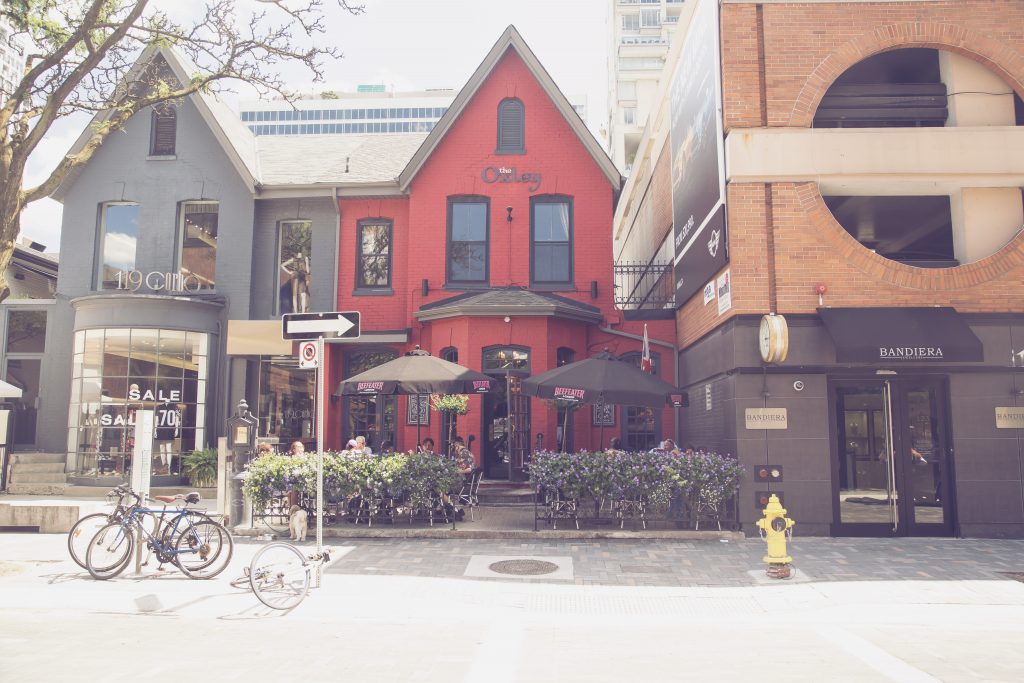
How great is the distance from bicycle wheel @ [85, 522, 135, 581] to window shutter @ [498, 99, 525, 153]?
12.9 m

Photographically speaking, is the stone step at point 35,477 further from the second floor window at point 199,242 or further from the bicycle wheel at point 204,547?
the bicycle wheel at point 204,547

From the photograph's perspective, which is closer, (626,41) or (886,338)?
(886,338)

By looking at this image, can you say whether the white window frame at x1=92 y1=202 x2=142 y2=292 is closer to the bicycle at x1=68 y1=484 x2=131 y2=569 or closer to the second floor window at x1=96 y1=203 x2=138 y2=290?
the second floor window at x1=96 y1=203 x2=138 y2=290

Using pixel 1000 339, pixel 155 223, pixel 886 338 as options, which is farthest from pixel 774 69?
pixel 155 223

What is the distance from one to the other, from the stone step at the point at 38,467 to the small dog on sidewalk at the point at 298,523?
972 cm

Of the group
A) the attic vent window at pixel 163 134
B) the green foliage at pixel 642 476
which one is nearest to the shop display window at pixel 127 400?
the attic vent window at pixel 163 134

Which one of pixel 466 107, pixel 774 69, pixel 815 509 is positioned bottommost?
pixel 815 509

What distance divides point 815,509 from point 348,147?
52.7 feet

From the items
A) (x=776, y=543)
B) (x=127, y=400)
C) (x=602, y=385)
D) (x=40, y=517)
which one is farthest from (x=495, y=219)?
(x=776, y=543)

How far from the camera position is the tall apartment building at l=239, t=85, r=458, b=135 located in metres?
119

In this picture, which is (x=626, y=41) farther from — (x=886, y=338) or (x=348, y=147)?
(x=886, y=338)

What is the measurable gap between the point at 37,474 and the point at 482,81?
46.1ft

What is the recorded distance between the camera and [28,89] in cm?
1080

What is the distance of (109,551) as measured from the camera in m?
8.92
